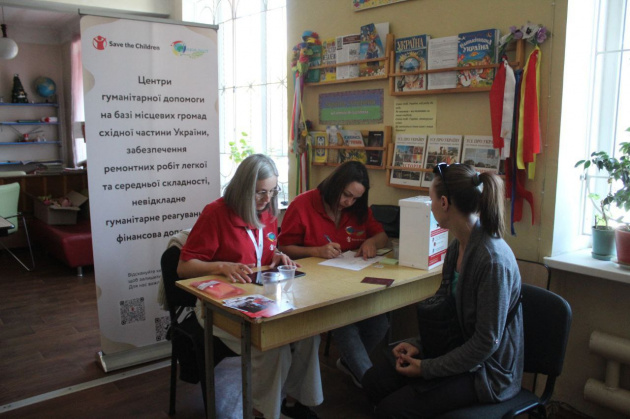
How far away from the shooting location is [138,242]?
309 centimetres

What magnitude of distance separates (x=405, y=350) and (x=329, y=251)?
0.79m

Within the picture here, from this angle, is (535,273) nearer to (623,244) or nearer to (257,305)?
(623,244)

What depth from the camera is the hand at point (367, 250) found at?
2584 mm

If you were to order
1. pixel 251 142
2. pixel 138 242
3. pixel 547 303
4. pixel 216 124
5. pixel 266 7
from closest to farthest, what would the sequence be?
pixel 547 303 → pixel 138 242 → pixel 216 124 → pixel 266 7 → pixel 251 142

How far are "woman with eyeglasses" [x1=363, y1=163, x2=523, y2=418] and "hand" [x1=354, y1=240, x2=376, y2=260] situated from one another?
0.80m

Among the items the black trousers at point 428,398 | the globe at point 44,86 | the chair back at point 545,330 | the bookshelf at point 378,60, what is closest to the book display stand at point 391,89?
the bookshelf at point 378,60

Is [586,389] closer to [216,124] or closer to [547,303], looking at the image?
[547,303]

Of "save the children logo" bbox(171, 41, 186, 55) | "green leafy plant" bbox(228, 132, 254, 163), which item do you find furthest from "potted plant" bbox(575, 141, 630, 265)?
"green leafy plant" bbox(228, 132, 254, 163)

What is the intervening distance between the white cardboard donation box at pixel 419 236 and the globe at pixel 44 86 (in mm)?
8078

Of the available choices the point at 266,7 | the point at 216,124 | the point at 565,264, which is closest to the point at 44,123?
the point at 266,7

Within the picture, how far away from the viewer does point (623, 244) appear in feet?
7.54

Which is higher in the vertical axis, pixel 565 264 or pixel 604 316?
pixel 565 264

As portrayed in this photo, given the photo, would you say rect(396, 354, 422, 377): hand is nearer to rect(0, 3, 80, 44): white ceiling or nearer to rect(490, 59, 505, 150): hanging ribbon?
rect(490, 59, 505, 150): hanging ribbon

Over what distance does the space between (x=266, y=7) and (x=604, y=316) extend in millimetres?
3682
